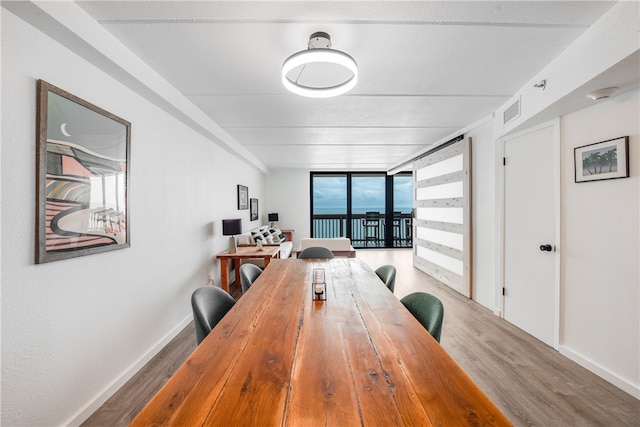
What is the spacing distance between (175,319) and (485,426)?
2.88 m

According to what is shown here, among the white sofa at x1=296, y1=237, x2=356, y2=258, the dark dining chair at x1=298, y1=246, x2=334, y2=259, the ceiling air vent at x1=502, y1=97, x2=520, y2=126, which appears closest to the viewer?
the ceiling air vent at x1=502, y1=97, x2=520, y2=126

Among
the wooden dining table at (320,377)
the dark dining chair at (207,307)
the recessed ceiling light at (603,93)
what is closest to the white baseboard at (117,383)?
the dark dining chair at (207,307)

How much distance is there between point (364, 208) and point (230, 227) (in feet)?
17.0

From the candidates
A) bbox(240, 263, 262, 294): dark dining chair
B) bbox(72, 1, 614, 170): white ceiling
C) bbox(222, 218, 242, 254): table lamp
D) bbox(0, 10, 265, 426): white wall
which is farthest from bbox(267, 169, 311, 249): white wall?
bbox(240, 263, 262, 294): dark dining chair

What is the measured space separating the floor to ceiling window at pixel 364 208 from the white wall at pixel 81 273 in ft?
17.6

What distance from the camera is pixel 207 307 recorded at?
1530mm

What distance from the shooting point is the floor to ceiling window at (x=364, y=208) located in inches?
314

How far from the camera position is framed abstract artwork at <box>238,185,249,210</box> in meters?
5.09

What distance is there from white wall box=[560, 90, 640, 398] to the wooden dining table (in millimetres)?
1871

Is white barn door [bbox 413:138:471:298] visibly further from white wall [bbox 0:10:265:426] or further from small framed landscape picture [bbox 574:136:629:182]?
white wall [bbox 0:10:265:426]

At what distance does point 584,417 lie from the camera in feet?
5.28

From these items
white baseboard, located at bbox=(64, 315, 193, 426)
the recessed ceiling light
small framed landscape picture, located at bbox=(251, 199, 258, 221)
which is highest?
the recessed ceiling light

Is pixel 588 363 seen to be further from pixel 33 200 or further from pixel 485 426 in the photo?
pixel 33 200

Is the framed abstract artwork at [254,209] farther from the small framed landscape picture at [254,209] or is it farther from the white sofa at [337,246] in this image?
the white sofa at [337,246]
